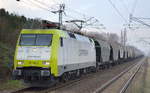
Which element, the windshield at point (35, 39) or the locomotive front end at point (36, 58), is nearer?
the locomotive front end at point (36, 58)

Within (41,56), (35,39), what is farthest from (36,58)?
(35,39)

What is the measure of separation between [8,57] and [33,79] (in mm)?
7796

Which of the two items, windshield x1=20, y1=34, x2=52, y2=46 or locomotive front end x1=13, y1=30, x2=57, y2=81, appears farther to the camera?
windshield x1=20, y1=34, x2=52, y2=46

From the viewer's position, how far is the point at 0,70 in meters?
16.6

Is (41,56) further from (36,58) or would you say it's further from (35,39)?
(35,39)

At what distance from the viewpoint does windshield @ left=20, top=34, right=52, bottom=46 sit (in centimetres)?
1391

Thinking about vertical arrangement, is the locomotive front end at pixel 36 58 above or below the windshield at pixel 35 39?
below

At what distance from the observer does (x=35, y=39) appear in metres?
14.1

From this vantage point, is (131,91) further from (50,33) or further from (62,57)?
(50,33)

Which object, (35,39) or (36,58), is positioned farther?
(35,39)

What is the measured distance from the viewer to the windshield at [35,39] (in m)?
13.9

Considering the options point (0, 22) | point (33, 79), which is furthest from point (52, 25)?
point (0, 22)

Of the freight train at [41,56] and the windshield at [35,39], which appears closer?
the freight train at [41,56]

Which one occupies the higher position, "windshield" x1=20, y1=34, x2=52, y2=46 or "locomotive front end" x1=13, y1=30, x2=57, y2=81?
"windshield" x1=20, y1=34, x2=52, y2=46
